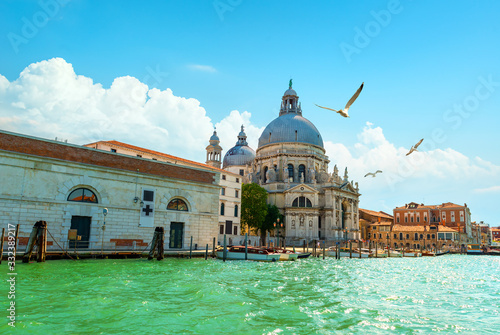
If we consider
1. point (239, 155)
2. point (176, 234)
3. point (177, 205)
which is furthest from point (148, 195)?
point (239, 155)

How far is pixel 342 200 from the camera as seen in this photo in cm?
5544

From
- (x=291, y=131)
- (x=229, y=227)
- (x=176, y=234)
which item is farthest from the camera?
(x=291, y=131)

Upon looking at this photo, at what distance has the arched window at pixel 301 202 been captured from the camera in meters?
51.6

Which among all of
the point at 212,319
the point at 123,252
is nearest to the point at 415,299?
the point at 212,319

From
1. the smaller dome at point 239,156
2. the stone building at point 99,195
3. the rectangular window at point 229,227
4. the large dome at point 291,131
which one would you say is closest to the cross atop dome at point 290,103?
the large dome at point 291,131

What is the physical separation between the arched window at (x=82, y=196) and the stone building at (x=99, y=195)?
2.0 inches

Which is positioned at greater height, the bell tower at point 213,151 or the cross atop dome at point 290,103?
the cross atop dome at point 290,103

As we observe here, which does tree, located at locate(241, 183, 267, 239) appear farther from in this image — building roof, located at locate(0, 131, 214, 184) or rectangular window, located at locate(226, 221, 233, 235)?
building roof, located at locate(0, 131, 214, 184)

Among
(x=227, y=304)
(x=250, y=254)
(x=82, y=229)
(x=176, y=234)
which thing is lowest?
(x=227, y=304)

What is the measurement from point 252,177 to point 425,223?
3423 centimetres

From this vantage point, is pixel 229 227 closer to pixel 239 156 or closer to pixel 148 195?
pixel 148 195

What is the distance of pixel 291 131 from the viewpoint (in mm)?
58562

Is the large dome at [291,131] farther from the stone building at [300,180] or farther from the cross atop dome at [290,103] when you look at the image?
the cross atop dome at [290,103]

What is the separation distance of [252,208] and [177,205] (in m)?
20.8
